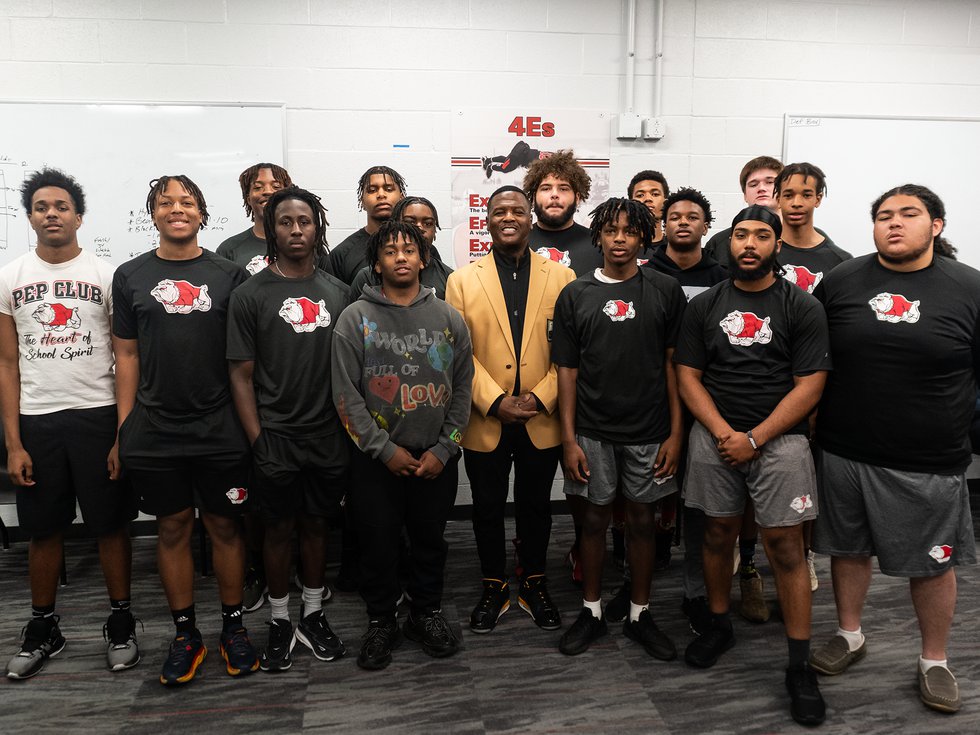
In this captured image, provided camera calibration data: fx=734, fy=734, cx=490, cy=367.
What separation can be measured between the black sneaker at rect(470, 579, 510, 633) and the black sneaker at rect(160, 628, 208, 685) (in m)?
0.92

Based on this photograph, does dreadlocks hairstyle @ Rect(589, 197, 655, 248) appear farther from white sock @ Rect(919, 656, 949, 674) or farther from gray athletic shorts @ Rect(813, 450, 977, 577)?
white sock @ Rect(919, 656, 949, 674)

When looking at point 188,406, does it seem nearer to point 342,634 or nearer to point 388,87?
point 342,634

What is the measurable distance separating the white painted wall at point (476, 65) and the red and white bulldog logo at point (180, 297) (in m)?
1.37

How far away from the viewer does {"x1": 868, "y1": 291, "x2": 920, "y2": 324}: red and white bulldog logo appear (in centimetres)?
209

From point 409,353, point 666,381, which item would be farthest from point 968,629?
point 409,353

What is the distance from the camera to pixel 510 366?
8.23 ft

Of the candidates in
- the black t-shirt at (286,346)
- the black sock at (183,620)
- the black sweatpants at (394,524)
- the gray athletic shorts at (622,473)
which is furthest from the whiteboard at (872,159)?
the black sock at (183,620)

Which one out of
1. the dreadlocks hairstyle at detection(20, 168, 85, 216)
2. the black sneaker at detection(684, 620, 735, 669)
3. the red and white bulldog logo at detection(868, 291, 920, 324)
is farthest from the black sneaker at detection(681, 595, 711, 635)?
the dreadlocks hairstyle at detection(20, 168, 85, 216)

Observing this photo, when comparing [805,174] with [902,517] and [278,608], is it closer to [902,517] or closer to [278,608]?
[902,517]

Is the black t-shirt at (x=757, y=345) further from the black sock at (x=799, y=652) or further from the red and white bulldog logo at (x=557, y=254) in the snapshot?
the red and white bulldog logo at (x=557, y=254)

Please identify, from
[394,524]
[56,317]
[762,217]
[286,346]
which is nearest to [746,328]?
[762,217]

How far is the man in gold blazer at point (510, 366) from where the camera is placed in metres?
2.49

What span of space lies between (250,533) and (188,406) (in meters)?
0.92

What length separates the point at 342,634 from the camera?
263 cm
